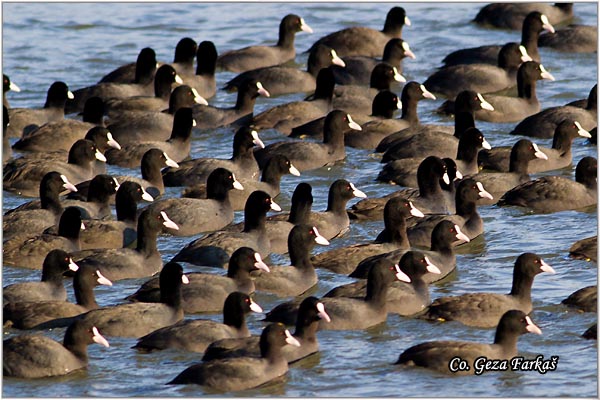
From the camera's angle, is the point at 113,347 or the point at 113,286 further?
the point at 113,286

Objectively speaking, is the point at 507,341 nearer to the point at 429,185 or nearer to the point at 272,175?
the point at 429,185

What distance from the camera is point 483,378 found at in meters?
12.5

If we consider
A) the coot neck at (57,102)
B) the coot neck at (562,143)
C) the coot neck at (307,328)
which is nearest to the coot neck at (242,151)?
the coot neck at (57,102)

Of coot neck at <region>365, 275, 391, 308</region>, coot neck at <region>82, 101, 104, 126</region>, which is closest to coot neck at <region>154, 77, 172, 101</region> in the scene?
coot neck at <region>82, 101, 104, 126</region>

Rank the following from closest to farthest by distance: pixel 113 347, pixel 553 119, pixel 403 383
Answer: pixel 403 383 → pixel 113 347 → pixel 553 119

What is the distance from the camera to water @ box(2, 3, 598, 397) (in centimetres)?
1248

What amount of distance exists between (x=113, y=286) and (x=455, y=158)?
5.88 m

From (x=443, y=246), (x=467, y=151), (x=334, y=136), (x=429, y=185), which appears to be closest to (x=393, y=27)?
(x=334, y=136)

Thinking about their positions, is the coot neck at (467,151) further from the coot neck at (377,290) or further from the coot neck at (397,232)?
the coot neck at (377,290)

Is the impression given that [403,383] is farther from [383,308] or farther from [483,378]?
[383,308]

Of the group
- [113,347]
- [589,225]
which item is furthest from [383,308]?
[589,225]

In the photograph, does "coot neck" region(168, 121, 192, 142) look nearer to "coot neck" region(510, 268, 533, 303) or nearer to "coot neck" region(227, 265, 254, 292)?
"coot neck" region(227, 265, 254, 292)

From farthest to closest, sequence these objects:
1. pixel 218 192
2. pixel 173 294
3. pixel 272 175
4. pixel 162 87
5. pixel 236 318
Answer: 1. pixel 162 87
2. pixel 272 175
3. pixel 218 192
4. pixel 173 294
5. pixel 236 318

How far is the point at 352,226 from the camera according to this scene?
17.1 m
